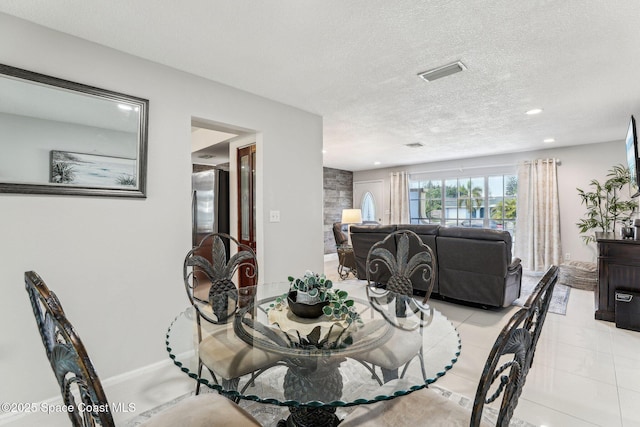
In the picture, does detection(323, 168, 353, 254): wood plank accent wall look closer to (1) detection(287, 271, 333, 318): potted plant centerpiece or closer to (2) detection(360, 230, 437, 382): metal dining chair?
(2) detection(360, 230, 437, 382): metal dining chair

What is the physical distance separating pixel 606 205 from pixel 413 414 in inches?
231

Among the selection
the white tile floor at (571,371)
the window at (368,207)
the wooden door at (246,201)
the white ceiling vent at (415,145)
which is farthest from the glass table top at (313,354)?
the window at (368,207)

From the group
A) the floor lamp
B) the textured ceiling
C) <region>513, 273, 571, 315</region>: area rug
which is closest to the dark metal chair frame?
the textured ceiling

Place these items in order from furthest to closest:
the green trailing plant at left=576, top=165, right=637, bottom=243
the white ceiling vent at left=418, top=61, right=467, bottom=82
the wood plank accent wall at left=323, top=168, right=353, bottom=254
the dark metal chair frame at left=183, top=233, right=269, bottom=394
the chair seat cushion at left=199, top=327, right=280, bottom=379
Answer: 1. the wood plank accent wall at left=323, top=168, right=353, bottom=254
2. the green trailing plant at left=576, top=165, right=637, bottom=243
3. the white ceiling vent at left=418, top=61, right=467, bottom=82
4. the dark metal chair frame at left=183, top=233, right=269, bottom=394
5. the chair seat cushion at left=199, top=327, right=280, bottom=379

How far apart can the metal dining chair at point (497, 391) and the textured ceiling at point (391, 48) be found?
65.0 inches

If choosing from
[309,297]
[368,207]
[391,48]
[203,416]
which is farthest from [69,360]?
[368,207]

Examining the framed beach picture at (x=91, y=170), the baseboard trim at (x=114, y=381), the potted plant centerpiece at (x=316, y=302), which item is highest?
the framed beach picture at (x=91, y=170)

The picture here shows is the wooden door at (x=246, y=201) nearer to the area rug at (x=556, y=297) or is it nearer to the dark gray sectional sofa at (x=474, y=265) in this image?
the dark gray sectional sofa at (x=474, y=265)

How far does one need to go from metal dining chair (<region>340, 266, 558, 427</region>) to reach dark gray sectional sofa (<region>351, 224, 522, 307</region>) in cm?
258

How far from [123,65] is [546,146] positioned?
253 inches

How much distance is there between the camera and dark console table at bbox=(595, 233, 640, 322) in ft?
9.86

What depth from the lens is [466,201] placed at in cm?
681

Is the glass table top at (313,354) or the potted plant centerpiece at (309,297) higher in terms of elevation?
the potted plant centerpiece at (309,297)

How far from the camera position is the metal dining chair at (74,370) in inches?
26.7
